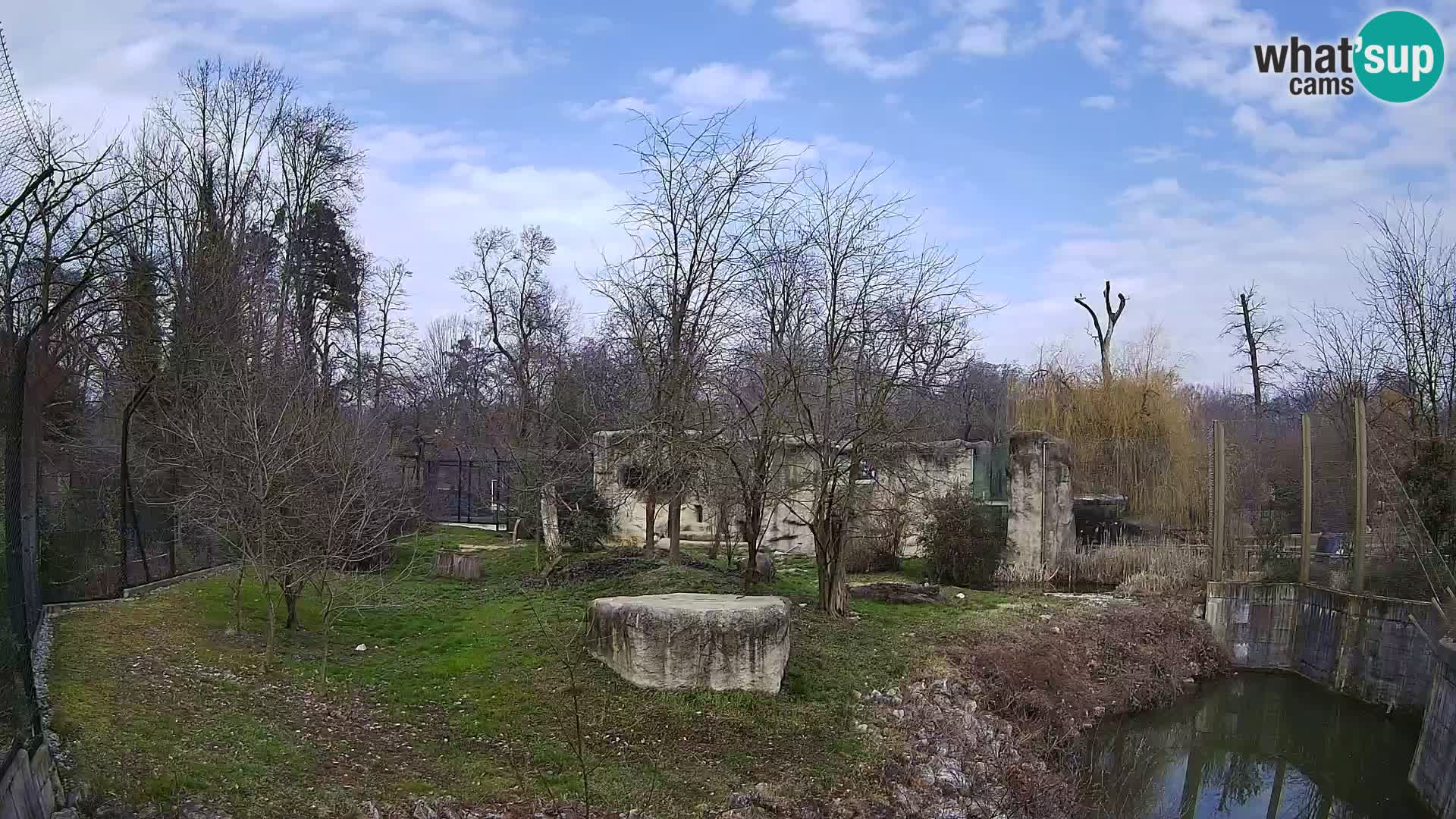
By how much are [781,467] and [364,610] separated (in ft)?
20.3

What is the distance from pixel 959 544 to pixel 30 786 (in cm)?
1504

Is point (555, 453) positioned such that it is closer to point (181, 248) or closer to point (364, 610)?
point (364, 610)

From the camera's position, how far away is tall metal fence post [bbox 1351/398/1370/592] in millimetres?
13164

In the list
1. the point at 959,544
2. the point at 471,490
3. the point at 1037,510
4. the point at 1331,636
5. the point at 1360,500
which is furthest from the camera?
the point at 471,490

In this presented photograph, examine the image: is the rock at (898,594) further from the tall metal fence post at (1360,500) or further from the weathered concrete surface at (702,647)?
the weathered concrete surface at (702,647)

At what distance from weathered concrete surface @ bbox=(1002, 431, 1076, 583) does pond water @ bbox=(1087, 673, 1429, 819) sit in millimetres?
4848

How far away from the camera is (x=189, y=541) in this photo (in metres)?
16.0

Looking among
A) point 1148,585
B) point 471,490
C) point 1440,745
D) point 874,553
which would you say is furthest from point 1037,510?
point 471,490

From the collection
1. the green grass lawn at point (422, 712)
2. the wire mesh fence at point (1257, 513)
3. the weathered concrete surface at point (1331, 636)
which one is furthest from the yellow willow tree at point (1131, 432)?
the green grass lawn at point (422, 712)

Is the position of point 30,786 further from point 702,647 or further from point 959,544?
point 959,544

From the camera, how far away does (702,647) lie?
894cm

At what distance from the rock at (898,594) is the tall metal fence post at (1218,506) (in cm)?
485

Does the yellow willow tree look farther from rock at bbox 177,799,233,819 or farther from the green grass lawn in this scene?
rock at bbox 177,799,233,819

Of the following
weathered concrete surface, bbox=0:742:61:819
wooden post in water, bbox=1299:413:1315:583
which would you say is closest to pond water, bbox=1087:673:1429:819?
wooden post in water, bbox=1299:413:1315:583
